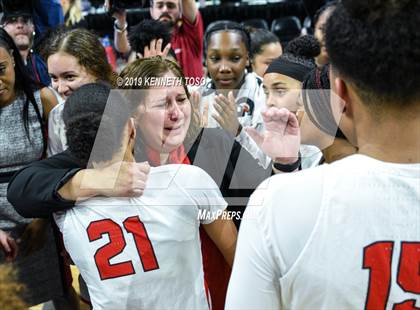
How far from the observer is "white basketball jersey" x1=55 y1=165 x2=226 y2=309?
130 centimetres

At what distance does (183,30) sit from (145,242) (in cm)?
203

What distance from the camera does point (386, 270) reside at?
780 millimetres

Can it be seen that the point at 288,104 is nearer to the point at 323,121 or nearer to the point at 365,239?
the point at 323,121

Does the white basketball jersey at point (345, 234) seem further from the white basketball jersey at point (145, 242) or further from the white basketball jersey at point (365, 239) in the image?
the white basketball jersey at point (145, 242)

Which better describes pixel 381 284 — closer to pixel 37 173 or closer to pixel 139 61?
pixel 37 173

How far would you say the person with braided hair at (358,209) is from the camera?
764 mm

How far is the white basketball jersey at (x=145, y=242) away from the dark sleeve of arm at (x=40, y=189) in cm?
7

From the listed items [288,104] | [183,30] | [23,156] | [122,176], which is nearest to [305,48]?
[288,104]

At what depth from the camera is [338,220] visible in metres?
0.77

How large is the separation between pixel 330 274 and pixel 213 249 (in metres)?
0.83

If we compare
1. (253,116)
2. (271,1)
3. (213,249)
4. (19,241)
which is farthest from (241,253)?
(271,1)

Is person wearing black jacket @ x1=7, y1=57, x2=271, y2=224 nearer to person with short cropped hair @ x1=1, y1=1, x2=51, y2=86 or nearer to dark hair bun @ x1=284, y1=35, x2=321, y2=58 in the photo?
dark hair bun @ x1=284, y1=35, x2=321, y2=58

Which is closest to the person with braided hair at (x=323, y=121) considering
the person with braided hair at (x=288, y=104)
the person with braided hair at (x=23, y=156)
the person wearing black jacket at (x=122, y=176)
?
the person with braided hair at (x=288, y=104)

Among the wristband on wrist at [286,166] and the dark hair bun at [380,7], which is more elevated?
the dark hair bun at [380,7]
